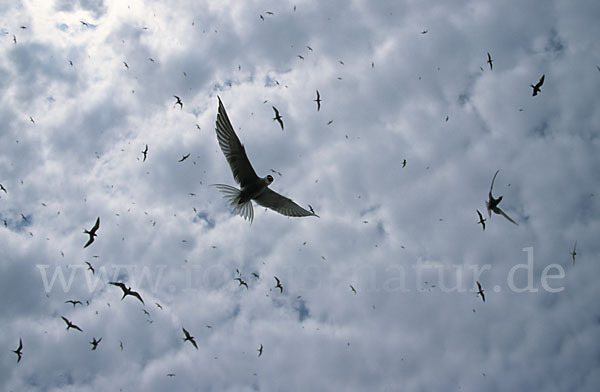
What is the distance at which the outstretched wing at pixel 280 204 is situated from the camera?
42.4ft

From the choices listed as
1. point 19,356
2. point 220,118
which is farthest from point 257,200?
point 19,356

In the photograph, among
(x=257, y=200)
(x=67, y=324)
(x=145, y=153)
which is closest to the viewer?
(x=257, y=200)

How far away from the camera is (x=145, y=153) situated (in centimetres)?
1614

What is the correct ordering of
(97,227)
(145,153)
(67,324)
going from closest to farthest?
(97,227) → (67,324) → (145,153)

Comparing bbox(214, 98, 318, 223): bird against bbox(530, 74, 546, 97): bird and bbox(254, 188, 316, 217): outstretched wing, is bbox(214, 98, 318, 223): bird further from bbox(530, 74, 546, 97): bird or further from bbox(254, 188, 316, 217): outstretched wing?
bbox(530, 74, 546, 97): bird

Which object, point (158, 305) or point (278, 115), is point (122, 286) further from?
point (278, 115)

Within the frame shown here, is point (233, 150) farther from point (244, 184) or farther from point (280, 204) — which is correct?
point (280, 204)

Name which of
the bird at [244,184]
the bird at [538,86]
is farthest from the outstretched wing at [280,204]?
the bird at [538,86]

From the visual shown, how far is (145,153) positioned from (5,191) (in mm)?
8708

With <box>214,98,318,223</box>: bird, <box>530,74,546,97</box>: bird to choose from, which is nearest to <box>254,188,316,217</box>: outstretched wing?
<box>214,98,318,223</box>: bird

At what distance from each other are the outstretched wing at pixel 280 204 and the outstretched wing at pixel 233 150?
3.32ft

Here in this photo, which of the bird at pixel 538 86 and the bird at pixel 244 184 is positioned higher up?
the bird at pixel 538 86

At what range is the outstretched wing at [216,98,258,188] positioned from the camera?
11.3 meters

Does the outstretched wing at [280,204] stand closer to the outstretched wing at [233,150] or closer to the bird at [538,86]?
the outstretched wing at [233,150]
